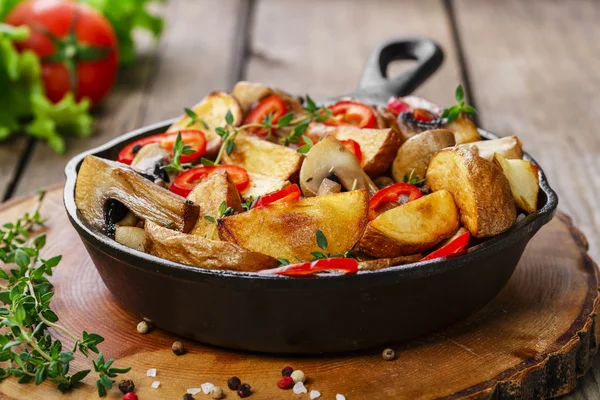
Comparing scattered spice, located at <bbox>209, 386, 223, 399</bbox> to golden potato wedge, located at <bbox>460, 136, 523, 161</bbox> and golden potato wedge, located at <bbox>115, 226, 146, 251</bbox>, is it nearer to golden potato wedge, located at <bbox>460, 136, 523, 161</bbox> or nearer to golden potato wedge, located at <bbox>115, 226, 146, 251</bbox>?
golden potato wedge, located at <bbox>115, 226, 146, 251</bbox>

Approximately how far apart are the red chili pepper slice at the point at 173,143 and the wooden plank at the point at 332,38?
2.47m

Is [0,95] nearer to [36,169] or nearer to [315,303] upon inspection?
[36,169]

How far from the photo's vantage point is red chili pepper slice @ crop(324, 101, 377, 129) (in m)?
3.29

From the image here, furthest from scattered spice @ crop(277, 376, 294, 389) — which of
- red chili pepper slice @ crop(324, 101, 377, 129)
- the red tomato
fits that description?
the red tomato

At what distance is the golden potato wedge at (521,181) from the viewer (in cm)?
285

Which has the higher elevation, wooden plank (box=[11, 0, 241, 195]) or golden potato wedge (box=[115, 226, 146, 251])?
golden potato wedge (box=[115, 226, 146, 251])

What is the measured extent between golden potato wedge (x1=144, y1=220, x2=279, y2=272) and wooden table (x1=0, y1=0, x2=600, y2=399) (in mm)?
2237

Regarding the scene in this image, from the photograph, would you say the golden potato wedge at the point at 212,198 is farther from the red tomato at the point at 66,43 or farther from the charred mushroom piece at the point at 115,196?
the red tomato at the point at 66,43

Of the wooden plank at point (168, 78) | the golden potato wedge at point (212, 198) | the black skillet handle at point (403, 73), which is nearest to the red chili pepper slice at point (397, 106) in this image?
the black skillet handle at point (403, 73)

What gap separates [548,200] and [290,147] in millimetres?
954

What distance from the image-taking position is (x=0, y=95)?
5.12 meters

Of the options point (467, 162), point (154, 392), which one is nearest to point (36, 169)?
point (154, 392)

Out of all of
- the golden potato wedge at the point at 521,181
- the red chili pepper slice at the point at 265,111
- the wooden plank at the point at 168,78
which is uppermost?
the golden potato wedge at the point at 521,181

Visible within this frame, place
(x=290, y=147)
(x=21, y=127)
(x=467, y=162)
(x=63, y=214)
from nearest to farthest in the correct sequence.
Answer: (x=467, y=162), (x=290, y=147), (x=63, y=214), (x=21, y=127)
